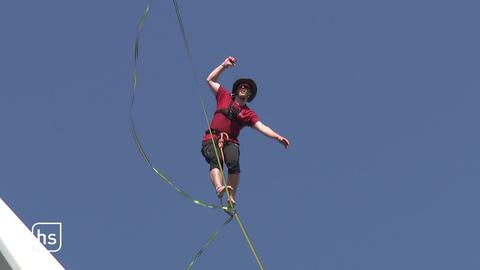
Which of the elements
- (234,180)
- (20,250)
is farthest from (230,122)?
(20,250)

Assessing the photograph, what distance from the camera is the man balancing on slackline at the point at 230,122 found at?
436 inches

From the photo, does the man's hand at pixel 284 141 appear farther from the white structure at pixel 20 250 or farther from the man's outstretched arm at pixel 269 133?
the white structure at pixel 20 250

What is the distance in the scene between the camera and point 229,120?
11.2 metres

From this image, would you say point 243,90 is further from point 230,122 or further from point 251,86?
point 230,122

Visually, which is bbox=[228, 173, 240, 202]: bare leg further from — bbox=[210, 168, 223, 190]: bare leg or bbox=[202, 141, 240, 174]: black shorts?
bbox=[210, 168, 223, 190]: bare leg

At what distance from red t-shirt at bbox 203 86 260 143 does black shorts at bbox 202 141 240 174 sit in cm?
9

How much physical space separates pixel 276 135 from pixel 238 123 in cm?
53

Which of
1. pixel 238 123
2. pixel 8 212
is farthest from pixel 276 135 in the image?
pixel 8 212

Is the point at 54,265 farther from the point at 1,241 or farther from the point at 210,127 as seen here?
the point at 210,127

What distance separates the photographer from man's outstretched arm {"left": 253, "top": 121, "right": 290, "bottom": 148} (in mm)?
10797

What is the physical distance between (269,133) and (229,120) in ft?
1.54

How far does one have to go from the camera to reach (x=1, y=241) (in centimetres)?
→ 737

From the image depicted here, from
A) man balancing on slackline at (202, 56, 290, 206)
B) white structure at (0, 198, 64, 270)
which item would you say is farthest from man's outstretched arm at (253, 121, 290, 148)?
white structure at (0, 198, 64, 270)

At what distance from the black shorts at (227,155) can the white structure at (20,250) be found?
3614 millimetres
